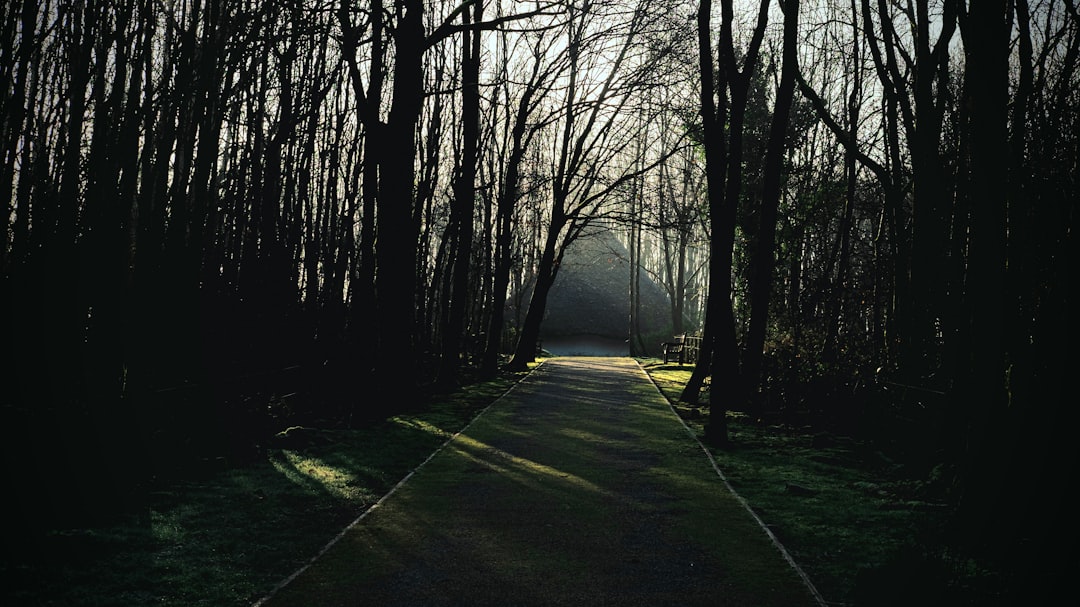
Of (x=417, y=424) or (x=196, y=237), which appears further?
(x=417, y=424)

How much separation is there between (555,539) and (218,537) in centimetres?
235

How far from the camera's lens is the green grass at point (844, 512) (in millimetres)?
5758

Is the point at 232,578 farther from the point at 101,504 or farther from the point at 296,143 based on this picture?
the point at 296,143

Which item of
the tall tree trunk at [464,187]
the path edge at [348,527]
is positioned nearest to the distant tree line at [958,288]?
the path edge at [348,527]

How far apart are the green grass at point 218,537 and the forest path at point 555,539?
312 mm

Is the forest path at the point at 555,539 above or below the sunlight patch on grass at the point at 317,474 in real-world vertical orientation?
above

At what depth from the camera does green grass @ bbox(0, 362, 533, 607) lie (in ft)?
17.4

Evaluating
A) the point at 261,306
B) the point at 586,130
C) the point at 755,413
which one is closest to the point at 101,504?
the point at 261,306

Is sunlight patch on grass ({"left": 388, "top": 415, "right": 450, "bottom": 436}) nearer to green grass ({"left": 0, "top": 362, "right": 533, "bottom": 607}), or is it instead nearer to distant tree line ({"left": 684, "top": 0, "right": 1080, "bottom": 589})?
green grass ({"left": 0, "top": 362, "right": 533, "bottom": 607})

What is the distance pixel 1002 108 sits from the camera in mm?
7527

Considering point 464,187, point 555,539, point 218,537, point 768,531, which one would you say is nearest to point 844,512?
point 768,531

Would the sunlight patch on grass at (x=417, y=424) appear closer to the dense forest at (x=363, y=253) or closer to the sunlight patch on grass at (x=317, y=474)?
the dense forest at (x=363, y=253)

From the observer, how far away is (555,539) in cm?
682

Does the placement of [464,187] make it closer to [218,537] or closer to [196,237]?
[196,237]
